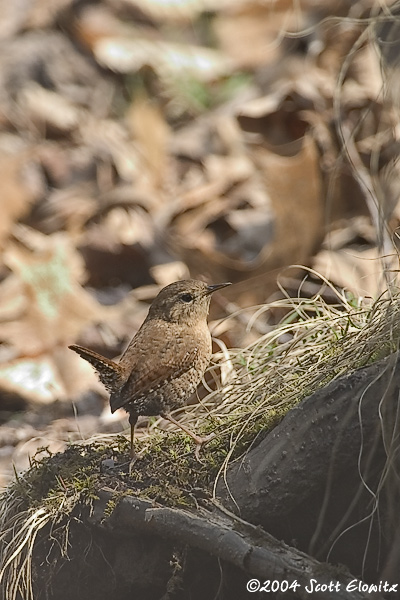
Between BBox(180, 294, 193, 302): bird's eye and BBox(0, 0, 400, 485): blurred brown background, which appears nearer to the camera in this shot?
BBox(180, 294, 193, 302): bird's eye

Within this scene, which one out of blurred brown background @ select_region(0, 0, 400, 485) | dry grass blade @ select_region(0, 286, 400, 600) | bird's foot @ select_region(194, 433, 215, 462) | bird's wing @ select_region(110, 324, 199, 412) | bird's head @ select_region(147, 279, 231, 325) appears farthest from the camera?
blurred brown background @ select_region(0, 0, 400, 485)

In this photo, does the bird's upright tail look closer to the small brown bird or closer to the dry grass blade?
the small brown bird

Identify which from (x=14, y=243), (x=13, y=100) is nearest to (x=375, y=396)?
(x=14, y=243)

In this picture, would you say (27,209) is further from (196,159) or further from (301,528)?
(301,528)

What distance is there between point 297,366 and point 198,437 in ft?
1.48

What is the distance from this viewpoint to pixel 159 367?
3.16 m

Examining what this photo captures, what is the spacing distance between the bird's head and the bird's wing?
153 millimetres

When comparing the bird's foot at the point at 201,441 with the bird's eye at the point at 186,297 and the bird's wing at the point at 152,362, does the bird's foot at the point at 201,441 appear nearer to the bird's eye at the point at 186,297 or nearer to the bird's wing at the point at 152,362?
the bird's wing at the point at 152,362

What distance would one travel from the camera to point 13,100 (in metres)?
9.30

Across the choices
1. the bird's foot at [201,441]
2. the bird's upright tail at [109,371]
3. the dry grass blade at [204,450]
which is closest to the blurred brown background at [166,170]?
the dry grass blade at [204,450]

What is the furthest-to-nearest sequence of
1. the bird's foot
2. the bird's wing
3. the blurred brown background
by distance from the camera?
the blurred brown background, the bird's wing, the bird's foot

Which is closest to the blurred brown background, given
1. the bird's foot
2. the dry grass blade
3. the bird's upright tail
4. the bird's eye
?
the dry grass blade

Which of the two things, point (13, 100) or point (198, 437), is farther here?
point (13, 100)

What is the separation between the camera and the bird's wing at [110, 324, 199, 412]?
10.2ft
